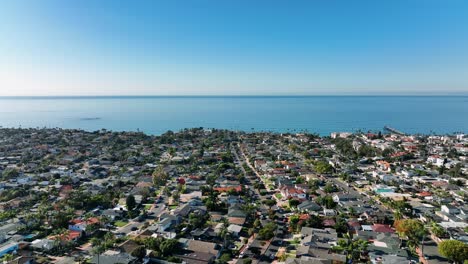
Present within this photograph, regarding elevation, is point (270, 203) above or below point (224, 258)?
below

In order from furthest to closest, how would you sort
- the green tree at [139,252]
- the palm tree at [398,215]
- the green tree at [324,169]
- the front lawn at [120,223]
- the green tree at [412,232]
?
the green tree at [324,169] < the front lawn at [120,223] < the palm tree at [398,215] < the green tree at [412,232] < the green tree at [139,252]

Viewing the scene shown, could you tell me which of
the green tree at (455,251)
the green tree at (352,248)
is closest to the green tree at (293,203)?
the green tree at (352,248)

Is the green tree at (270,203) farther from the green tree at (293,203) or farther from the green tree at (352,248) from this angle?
the green tree at (352,248)

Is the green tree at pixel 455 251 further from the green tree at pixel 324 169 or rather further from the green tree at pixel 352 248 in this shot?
the green tree at pixel 324 169

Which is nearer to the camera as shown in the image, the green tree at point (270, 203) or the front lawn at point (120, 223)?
the front lawn at point (120, 223)

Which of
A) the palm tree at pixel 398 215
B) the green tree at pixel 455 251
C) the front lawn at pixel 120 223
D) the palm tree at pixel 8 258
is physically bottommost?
the front lawn at pixel 120 223

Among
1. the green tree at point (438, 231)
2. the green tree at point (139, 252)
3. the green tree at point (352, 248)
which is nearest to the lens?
the green tree at point (139, 252)

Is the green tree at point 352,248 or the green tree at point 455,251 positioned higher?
the green tree at point 455,251

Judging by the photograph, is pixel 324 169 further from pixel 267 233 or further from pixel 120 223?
pixel 120 223

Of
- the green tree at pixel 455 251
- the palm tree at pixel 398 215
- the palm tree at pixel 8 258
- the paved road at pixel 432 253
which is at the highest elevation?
the green tree at pixel 455 251

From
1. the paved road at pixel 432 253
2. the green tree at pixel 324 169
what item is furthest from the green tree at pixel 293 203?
the green tree at pixel 324 169

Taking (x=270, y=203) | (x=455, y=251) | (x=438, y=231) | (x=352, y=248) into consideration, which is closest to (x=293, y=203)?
(x=270, y=203)

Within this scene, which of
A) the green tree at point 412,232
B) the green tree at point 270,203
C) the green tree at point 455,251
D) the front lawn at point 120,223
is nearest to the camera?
the green tree at point 455,251

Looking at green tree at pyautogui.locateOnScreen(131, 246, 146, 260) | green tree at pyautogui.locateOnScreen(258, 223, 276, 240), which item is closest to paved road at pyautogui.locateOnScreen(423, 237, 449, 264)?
green tree at pyautogui.locateOnScreen(258, 223, 276, 240)
